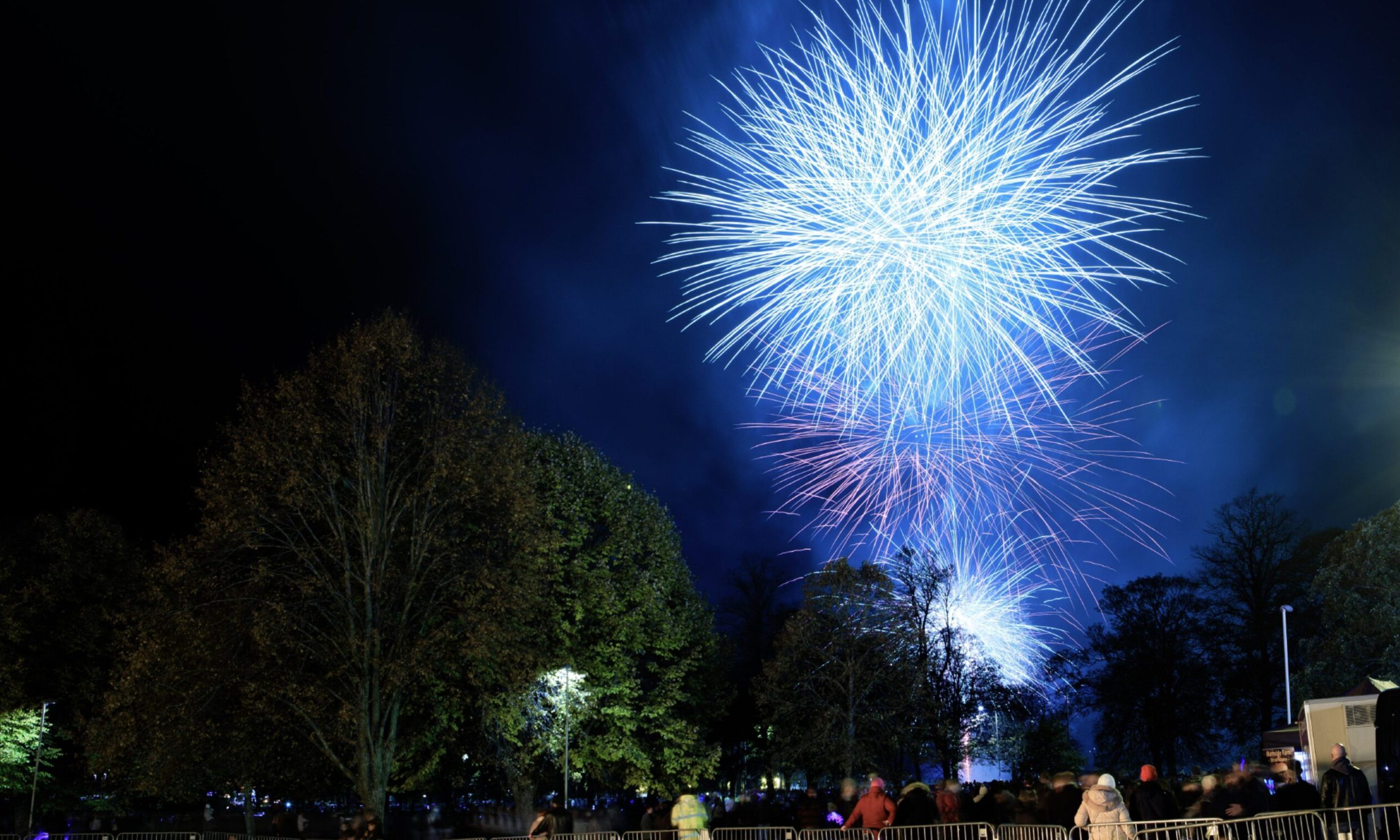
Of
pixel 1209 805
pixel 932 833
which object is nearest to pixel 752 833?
pixel 932 833

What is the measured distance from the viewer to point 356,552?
25797mm

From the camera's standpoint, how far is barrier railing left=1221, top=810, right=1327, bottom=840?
11070mm

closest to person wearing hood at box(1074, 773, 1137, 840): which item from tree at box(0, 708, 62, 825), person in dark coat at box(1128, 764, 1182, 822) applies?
person in dark coat at box(1128, 764, 1182, 822)

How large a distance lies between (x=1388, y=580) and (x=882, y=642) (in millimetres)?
16651


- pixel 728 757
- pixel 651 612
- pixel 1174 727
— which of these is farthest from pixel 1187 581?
pixel 651 612

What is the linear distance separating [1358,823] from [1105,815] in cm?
318

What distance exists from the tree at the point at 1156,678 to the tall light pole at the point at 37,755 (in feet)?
157

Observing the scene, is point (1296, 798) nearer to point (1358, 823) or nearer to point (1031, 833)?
A: point (1358, 823)

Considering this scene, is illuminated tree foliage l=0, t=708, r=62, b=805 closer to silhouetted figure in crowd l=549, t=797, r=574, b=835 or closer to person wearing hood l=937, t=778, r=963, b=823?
silhouetted figure in crowd l=549, t=797, r=574, b=835

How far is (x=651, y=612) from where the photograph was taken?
3409 centimetres

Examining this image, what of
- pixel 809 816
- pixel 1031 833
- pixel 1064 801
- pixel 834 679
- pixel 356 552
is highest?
pixel 356 552

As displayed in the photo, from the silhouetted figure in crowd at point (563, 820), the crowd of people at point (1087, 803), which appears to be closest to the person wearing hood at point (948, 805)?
the crowd of people at point (1087, 803)

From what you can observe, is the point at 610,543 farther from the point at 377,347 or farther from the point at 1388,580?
the point at 1388,580

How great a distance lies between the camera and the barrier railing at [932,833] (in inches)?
516
